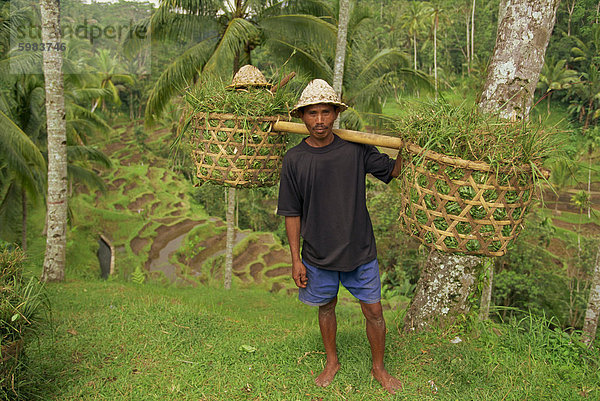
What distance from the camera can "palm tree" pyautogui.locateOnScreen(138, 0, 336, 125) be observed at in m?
8.48

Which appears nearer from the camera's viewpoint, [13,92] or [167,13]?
[167,13]

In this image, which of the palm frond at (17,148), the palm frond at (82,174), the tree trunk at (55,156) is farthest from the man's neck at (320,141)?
the palm frond at (82,174)

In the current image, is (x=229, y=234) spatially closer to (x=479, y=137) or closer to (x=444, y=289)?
(x=444, y=289)

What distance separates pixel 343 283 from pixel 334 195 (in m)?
0.65

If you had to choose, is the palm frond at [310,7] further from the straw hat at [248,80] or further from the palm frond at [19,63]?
the straw hat at [248,80]

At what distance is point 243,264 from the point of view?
600 inches

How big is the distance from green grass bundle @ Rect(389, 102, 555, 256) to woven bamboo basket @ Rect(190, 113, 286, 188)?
109cm

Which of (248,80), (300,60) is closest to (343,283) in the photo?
(248,80)

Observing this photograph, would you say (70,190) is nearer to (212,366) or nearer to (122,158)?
(122,158)

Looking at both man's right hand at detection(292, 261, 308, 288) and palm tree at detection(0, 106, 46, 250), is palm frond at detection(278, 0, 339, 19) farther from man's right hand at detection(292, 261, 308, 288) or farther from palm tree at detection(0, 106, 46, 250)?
man's right hand at detection(292, 261, 308, 288)

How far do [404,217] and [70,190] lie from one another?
18936mm

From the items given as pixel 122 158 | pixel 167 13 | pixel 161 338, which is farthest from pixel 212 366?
pixel 122 158

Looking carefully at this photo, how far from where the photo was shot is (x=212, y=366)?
3318mm

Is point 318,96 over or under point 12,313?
over
